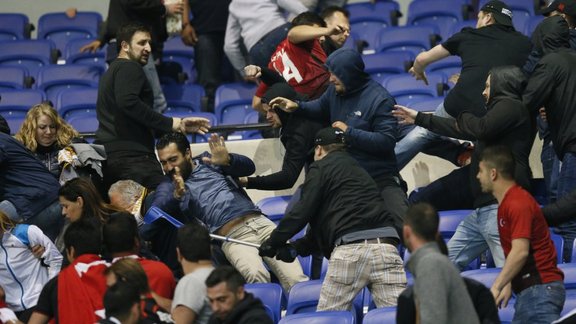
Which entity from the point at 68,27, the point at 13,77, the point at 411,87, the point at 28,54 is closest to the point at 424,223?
the point at 411,87

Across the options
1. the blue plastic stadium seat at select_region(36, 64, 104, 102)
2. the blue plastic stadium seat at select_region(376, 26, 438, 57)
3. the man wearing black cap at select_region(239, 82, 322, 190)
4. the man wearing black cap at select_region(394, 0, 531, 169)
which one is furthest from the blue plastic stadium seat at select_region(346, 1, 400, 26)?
the man wearing black cap at select_region(239, 82, 322, 190)

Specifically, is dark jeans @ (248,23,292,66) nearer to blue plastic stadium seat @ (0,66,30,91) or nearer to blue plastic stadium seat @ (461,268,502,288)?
blue plastic stadium seat @ (0,66,30,91)

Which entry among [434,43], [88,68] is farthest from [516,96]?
[88,68]

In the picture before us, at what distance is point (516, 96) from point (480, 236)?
93 centimetres

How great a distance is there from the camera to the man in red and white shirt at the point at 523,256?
6.91 meters

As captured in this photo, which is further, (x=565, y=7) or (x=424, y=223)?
(x=565, y=7)

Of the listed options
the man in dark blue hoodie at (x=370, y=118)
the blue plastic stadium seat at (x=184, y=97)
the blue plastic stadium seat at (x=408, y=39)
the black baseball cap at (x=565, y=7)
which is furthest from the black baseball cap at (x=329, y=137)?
the blue plastic stadium seat at (x=408, y=39)

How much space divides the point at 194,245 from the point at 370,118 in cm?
229

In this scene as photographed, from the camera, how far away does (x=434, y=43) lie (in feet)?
42.5

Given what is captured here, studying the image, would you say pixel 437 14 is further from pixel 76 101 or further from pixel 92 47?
pixel 76 101

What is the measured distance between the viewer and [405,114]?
28.4 feet

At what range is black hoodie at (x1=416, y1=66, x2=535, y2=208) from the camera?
8227 mm

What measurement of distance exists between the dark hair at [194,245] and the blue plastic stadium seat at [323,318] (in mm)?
673

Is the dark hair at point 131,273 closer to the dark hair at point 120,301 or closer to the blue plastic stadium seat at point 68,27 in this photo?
the dark hair at point 120,301
